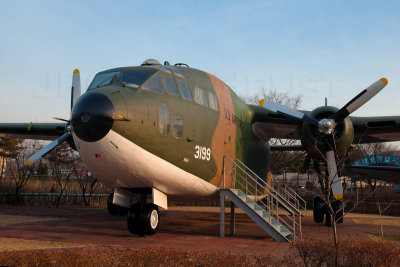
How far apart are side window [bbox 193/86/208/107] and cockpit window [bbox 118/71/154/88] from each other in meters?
1.73

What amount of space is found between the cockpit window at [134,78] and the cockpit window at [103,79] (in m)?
0.32

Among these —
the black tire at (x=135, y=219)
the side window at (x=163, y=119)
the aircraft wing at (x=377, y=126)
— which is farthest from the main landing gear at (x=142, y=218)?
the aircraft wing at (x=377, y=126)

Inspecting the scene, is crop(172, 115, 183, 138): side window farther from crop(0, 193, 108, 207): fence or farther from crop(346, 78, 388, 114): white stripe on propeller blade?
crop(0, 193, 108, 207): fence

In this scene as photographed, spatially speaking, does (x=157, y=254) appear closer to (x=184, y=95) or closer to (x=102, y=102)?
(x=102, y=102)

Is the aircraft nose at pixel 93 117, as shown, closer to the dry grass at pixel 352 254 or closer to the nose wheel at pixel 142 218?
the nose wheel at pixel 142 218

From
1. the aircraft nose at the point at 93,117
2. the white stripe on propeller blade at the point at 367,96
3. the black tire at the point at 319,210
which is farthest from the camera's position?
the black tire at the point at 319,210

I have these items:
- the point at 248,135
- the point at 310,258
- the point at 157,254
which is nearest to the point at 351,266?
the point at 310,258

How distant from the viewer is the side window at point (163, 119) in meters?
9.98

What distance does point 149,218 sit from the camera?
35.5 ft

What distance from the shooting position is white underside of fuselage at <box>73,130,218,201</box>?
359 inches

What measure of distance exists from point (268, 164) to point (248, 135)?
3.85 metres

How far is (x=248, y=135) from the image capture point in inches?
625

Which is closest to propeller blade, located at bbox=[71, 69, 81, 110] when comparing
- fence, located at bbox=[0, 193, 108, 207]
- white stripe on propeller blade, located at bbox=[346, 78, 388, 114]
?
white stripe on propeller blade, located at bbox=[346, 78, 388, 114]

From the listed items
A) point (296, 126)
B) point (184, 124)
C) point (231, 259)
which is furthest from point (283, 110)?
point (231, 259)
